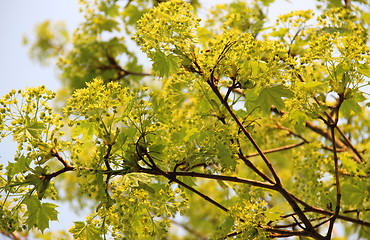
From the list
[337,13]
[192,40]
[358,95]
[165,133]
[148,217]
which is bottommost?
[148,217]

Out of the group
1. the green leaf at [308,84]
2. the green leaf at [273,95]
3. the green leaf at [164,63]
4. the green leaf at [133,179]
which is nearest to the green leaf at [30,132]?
the green leaf at [133,179]

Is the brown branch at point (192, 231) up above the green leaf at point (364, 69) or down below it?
above

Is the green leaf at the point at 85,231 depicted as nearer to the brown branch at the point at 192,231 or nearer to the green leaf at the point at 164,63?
the green leaf at the point at 164,63

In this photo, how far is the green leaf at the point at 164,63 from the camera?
168cm

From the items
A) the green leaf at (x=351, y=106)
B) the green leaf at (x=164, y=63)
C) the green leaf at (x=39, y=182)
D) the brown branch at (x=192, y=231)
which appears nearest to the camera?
the green leaf at (x=39, y=182)

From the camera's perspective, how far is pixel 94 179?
1552 mm

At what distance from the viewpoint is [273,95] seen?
1.71m

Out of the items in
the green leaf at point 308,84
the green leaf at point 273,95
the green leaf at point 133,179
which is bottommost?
the green leaf at point 133,179

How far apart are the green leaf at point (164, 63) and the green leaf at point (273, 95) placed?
39 centimetres

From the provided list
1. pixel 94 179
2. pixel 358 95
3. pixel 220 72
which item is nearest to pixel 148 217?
pixel 94 179

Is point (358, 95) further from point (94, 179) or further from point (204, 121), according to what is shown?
point (94, 179)

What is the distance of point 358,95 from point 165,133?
0.93 meters

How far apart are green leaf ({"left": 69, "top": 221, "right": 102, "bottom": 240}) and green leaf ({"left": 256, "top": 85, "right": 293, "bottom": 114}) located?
0.90m

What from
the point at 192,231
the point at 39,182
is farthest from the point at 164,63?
the point at 192,231
